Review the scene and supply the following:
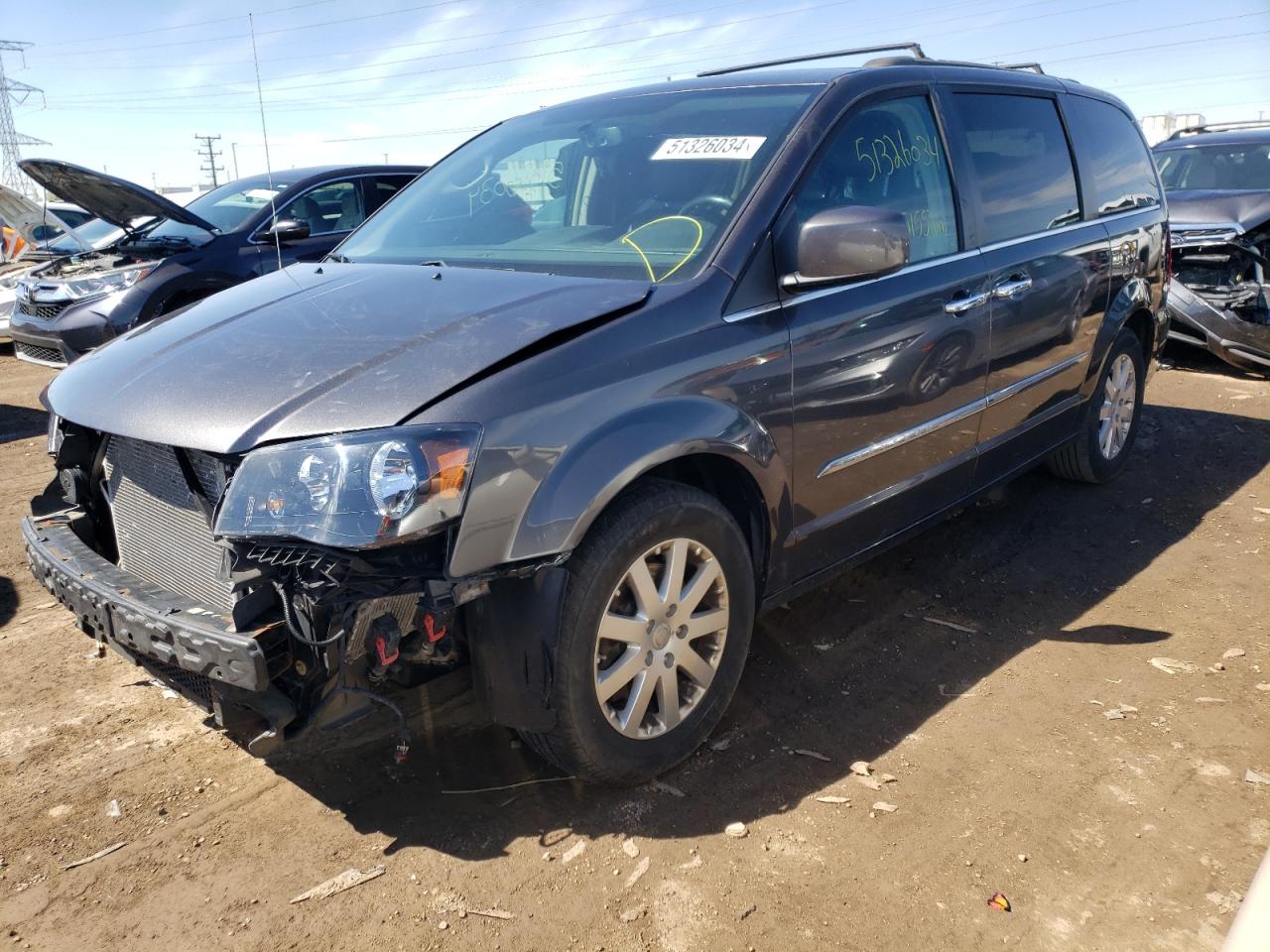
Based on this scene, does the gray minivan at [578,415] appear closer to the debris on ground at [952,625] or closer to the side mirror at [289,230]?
the debris on ground at [952,625]

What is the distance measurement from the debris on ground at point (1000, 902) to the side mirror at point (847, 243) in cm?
165

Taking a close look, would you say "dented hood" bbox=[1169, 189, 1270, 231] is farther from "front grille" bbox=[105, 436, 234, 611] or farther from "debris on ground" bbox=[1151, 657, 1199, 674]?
"front grille" bbox=[105, 436, 234, 611]

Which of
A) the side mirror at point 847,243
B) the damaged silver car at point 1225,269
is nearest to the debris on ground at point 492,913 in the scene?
the side mirror at point 847,243

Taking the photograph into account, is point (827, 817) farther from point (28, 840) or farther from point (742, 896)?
point (28, 840)

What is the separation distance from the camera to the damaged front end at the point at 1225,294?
7.90 m

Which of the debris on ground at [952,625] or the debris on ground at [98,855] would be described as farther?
the debris on ground at [952,625]

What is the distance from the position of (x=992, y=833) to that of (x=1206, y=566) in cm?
251

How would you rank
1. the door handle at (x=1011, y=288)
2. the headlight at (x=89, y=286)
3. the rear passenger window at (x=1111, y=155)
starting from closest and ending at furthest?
the door handle at (x=1011, y=288)
the rear passenger window at (x=1111, y=155)
the headlight at (x=89, y=286)

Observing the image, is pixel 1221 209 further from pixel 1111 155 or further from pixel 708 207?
pixel 708 207

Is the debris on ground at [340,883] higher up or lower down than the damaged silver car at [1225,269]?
lower down

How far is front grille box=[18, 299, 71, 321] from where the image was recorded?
7.37 m

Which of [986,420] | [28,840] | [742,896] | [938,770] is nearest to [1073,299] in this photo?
[986,420]

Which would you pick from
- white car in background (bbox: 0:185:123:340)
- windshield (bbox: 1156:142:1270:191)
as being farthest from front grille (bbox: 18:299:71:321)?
windshield (bbox: 1156:142:1270:191)

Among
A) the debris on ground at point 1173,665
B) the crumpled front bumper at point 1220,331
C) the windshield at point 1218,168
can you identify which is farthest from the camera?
the windshield at point 1218,168
